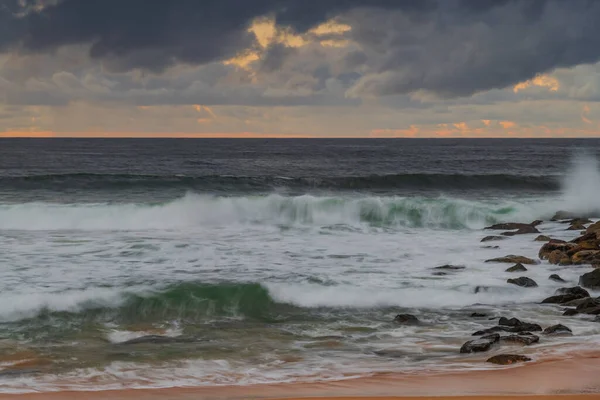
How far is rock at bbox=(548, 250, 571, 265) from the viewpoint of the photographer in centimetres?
1548

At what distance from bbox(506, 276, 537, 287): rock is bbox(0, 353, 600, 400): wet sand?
5.17 metres

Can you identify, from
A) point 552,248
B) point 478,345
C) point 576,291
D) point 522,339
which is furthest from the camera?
point 552,248

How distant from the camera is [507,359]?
8.58 m

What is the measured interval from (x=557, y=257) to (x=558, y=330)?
5986 mm

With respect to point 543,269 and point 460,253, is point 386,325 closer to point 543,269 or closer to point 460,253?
point 543,269

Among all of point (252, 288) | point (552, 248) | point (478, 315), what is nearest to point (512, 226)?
point (552, 248)

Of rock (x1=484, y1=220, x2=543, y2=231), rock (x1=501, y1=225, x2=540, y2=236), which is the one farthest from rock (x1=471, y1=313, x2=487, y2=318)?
rock (x1=484, y1=220, x2=543, y2=231)

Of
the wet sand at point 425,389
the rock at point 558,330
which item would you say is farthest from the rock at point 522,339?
the wet sand at point 425,389

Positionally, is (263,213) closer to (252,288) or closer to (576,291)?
(252,288)

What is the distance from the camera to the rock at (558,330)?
32.7 feet

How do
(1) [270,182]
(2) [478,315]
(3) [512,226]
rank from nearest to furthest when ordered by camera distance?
(2) [478,315] < (3) [512,226] < (1) [270,182]

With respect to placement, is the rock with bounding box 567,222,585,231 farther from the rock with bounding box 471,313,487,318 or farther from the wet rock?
the rock with bounding box 471,313,487,318

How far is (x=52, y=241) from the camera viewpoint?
1933 centimetres

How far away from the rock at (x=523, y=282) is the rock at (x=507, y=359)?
493 cm
